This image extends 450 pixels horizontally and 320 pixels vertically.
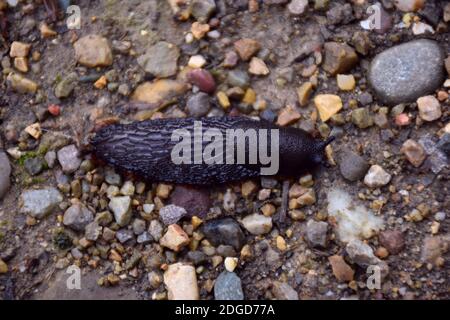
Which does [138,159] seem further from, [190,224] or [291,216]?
[291,216]

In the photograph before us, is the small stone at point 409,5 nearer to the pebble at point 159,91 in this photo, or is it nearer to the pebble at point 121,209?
the pebble at point 159,91

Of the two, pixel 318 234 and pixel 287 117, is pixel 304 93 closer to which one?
pixel 287 117

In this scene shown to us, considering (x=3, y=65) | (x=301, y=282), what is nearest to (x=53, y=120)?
(x=3, y=65)

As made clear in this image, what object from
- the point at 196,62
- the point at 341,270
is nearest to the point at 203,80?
the point at 196,62

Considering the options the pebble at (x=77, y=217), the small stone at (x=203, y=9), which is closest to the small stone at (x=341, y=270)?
the pebble at (x=77, y=217)

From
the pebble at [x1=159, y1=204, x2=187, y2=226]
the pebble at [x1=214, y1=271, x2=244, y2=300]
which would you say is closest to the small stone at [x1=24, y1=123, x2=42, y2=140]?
the pebble at [x1=159, y1=204, x2=187, y2=226]

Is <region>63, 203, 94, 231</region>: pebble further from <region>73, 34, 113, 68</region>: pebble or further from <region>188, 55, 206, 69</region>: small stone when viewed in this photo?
<region>188, 55, 206, 69</region>: small stone
